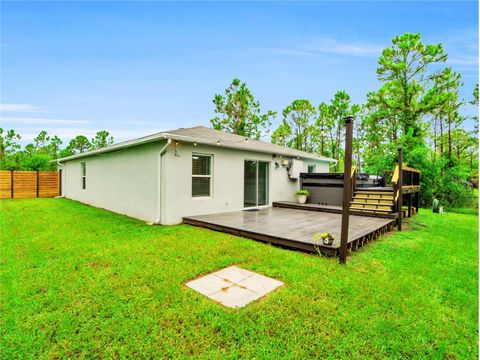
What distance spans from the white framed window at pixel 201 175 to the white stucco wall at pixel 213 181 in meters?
0.12

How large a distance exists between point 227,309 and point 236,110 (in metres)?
21.2

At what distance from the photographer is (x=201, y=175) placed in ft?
23.9

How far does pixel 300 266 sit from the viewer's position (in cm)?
371

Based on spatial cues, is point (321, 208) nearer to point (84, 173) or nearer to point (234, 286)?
point (234, 286)

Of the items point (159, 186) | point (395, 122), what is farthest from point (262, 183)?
point (395, 122)

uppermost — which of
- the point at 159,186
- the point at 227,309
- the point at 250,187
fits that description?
the point at 159,186

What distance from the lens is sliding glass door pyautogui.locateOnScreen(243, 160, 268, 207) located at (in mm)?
9047

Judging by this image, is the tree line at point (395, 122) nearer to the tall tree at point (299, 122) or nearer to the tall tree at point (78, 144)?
the tall tree at point (299, 122)

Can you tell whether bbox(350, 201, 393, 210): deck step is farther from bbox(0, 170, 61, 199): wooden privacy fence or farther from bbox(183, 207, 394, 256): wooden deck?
bbox(0, 170, 61, 199): wooden privacy fence

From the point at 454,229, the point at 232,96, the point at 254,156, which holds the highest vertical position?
the point at 232,96

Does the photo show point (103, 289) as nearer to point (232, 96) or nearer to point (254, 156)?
point (254, 156)

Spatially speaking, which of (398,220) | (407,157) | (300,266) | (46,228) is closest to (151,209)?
(46,228)

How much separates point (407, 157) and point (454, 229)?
6504mm

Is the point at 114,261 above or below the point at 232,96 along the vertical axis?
below
